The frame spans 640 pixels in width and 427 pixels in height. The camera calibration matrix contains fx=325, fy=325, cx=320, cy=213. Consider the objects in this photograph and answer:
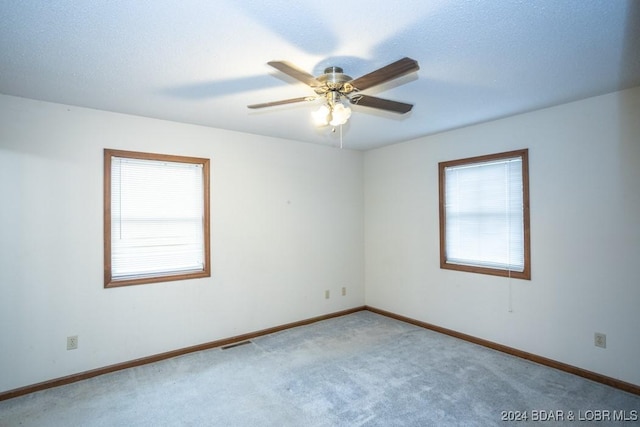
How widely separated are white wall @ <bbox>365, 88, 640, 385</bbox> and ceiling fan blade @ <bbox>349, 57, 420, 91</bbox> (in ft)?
7.21

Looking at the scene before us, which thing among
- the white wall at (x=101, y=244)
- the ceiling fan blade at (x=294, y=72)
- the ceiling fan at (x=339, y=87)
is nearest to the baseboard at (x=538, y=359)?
the white wall at (x=101, y=244)

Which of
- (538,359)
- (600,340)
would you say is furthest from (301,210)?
(600,340)

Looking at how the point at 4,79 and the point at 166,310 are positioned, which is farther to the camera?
the point at 166,310

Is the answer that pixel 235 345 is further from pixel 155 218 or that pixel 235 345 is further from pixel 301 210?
pixel 301 210

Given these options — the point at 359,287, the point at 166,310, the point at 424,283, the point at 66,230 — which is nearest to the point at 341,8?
the point at 66,230

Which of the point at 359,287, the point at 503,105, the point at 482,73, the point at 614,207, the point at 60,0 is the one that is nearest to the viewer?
the point at 60,0

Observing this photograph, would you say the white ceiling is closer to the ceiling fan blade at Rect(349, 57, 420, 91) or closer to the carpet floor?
the ceiling fan blade at Rect(349, 57, 420, 91)

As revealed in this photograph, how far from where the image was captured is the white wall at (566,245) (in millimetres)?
2660

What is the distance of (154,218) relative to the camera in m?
3.30

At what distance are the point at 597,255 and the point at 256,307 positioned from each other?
3435 mm

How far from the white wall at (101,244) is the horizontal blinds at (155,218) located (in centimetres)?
14

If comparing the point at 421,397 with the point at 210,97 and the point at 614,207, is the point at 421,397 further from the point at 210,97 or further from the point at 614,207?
the point at 210,97

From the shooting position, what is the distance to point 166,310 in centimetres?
332

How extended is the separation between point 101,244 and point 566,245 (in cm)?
427
